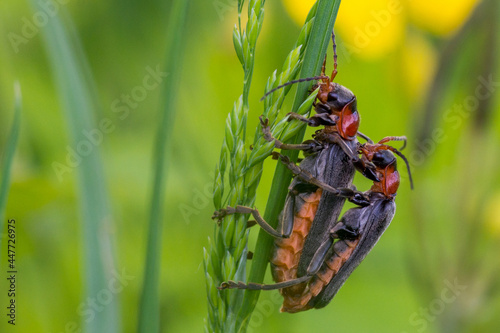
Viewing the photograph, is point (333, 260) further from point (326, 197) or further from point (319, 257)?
point (326, 197)

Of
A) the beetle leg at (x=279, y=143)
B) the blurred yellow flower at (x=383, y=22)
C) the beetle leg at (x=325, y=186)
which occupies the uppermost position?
the blurred yellow flower at (x=383, y=22)

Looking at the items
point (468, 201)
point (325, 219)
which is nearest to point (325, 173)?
point (325, 219)

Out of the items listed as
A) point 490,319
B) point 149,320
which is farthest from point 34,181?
point 490,319

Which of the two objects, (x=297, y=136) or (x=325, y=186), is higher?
(x=297, y=136)

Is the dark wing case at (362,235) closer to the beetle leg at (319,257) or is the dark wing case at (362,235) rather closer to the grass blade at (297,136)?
the beetle leg at (319,257)

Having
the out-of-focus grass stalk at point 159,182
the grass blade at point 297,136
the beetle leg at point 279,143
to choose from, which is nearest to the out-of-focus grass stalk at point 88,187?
the out-of-focus grass stalk at point 159,182

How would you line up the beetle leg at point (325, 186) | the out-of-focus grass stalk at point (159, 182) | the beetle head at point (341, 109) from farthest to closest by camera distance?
the beetle head at point (341, 109) < the beetle leg at point (325, 186) < the out-of-focus grass stalk at point (159, 182)

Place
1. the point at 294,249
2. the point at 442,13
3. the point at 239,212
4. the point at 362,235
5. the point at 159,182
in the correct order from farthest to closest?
the point at 442,13 < the point at 362,235 < the point at 294,249 < the point at 239,212 < the point at 159,182
